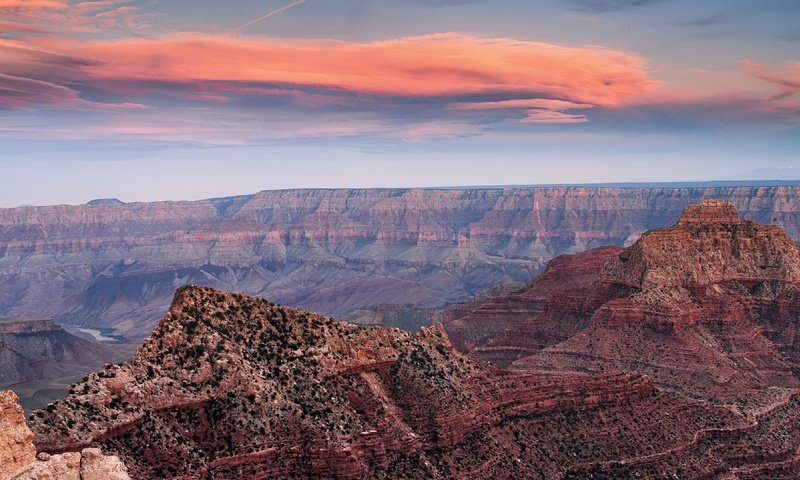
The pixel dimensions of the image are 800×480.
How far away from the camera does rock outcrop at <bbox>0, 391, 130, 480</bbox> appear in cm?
4000

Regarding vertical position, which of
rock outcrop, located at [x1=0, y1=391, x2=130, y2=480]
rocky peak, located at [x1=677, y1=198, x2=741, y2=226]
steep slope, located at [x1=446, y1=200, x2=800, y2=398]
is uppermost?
rocky peak, located at [x1=677, y1=198, x2=741, y2=226]

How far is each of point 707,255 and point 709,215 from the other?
9.23m

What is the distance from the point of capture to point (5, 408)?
4134 centimetres

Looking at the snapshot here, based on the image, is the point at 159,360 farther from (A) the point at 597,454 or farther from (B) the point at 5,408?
(A) the point at 597,454

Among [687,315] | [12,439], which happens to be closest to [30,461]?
[12,439]

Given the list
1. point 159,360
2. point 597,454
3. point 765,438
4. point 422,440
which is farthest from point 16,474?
point 765,438

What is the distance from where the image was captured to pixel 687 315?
12875 centimetres

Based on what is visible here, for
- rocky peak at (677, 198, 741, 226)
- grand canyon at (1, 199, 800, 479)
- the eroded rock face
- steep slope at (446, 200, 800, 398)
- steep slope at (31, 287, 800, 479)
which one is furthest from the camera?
rocky peak at (677, 198, 741, 226)

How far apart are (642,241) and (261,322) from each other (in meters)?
86.0

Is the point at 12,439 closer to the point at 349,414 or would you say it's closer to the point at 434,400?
the point at 349,414

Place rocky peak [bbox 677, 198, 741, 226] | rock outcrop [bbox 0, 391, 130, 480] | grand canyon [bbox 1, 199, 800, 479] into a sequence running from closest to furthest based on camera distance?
rock outcrop [bbox 0, 391, 130, 480], grand canyon [bbox 1, 199, 800, 479], rocky peak [bbox 677, 198, 741, 226]

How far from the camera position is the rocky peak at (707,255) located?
13625cm

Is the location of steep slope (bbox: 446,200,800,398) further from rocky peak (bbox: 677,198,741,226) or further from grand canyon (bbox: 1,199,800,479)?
grand canyon (bbox: 1,199,800,479)

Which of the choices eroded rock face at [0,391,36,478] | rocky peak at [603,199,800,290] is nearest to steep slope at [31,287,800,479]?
eroded rock face at [0,391,36,478]
